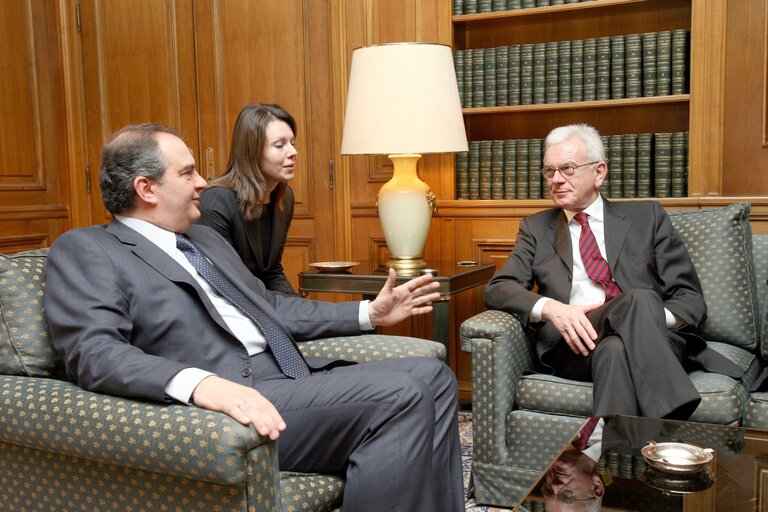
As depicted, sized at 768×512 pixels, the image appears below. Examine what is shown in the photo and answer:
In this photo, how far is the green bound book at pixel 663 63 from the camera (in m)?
3.12

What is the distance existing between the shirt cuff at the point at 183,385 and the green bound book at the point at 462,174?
2.12 metres

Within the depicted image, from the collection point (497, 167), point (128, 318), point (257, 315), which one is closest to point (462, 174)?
point (497, 167)

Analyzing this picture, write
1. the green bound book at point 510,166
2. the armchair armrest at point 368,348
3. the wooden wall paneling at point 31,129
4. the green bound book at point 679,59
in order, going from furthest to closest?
the wooden wall paneling at point 31,129 < the green bound book at point 510,166 < the green bound book at point 679,59 < the armchair armrest at point 368,348

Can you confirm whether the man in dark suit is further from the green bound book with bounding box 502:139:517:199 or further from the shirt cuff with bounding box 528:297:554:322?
the green bound book with bounding box 502:139:517:199

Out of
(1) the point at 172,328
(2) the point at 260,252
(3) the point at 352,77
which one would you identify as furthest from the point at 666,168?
(1) the point at 172,328

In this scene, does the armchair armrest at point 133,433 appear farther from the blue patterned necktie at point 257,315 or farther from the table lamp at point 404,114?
the table lamp at point 404,114

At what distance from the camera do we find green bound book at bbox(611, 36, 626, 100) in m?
3.20

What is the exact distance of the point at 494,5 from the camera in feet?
11.2

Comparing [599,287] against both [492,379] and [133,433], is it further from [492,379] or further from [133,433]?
[133,433]

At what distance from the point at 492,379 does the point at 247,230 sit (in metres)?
1.03

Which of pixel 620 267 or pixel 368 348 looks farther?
pixel 620 267

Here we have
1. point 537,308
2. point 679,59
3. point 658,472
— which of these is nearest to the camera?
point 658,472

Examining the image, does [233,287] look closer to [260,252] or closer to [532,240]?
[260,252]

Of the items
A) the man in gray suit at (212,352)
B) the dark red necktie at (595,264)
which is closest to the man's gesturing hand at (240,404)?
the man in gray suit at (212,352)
